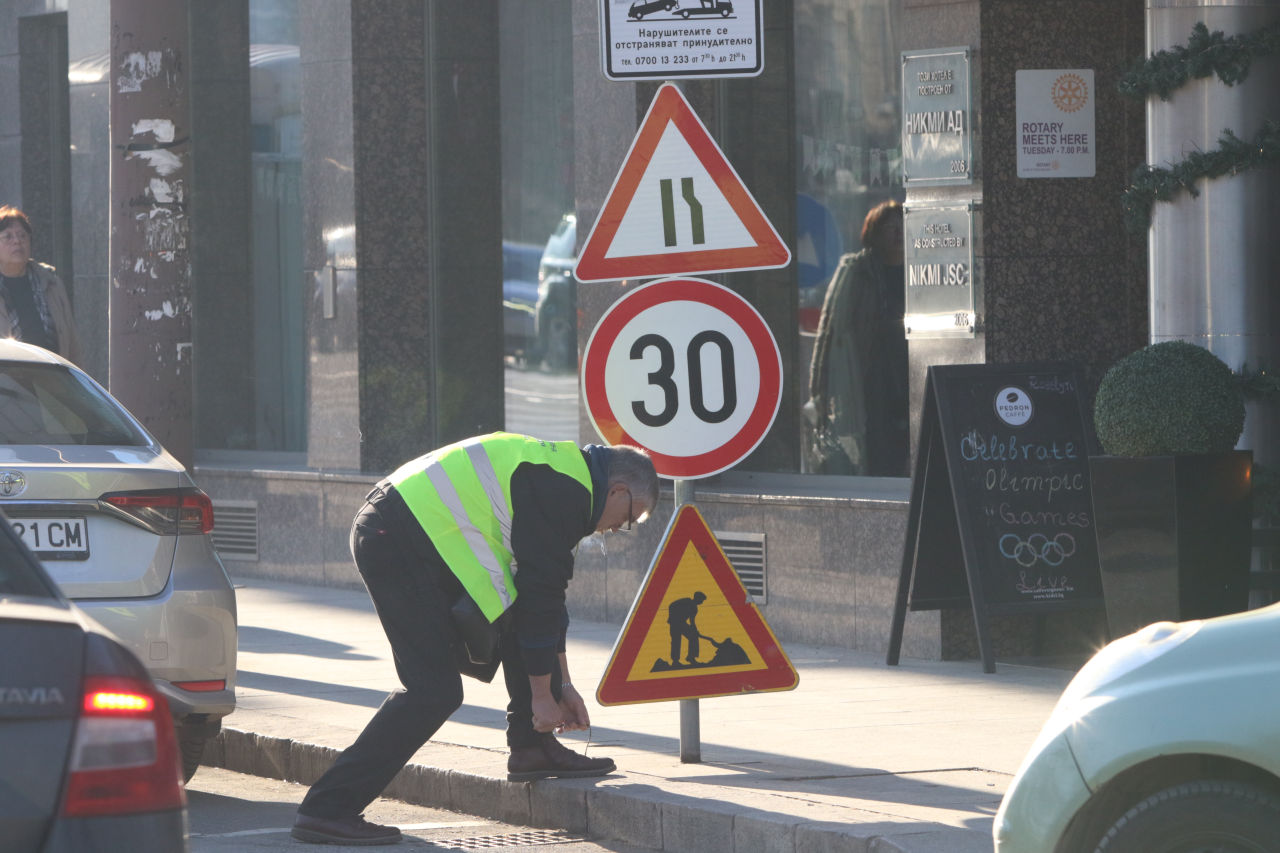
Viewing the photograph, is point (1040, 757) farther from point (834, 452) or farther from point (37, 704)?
point (834, 452)

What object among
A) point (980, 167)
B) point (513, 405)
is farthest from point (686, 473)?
point (513, 405)

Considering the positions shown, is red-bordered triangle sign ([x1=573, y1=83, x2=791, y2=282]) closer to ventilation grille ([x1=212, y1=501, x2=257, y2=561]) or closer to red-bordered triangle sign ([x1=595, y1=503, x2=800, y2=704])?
red-bordered triangle sign ([x1=595, y1=503, x2=800, y2=704])

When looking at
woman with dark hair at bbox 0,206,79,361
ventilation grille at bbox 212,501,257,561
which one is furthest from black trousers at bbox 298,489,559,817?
ventilation grille at bbox 212,501,257,561

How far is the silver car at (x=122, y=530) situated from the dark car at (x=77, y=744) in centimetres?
307

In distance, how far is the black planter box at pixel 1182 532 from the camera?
8125mm

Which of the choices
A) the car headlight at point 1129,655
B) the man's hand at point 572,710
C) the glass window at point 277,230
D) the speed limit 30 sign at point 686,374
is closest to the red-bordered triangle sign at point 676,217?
the speed limit 30 sign at point 686,374

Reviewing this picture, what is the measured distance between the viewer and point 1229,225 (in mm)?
8703

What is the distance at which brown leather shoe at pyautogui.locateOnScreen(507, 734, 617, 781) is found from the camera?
6910mm

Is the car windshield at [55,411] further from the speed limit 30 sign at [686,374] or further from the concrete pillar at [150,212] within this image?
the concrete pillar at [150,212]

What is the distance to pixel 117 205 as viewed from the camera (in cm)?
933

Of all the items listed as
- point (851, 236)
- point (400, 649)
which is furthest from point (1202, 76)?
point (400, 649)

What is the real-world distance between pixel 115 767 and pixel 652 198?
3839 mm

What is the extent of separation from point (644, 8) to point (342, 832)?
2803 mm

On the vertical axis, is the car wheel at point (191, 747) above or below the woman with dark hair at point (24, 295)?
below
